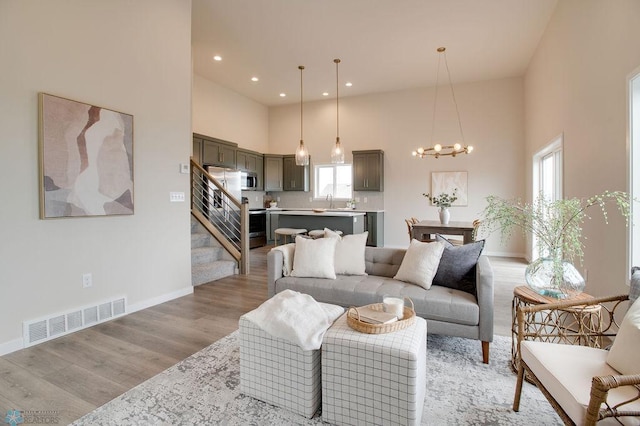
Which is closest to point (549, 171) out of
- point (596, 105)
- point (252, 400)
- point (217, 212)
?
point (596, 105)

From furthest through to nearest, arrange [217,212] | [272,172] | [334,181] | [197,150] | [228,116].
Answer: [272,172] < [334,181] < [228,116] < [197,150] < [217,212]

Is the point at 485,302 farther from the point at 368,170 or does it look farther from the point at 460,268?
the point at 368,170

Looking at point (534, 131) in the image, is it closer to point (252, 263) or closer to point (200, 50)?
point (252, 263)

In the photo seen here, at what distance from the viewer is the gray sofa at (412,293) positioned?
7.50 feet

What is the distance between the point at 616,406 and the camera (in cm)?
112

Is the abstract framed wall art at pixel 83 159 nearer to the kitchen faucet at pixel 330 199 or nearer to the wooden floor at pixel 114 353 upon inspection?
the wooden floor at pixel 114 353

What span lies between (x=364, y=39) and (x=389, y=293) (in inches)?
168

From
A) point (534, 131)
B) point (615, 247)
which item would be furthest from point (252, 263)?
point (534, 131)

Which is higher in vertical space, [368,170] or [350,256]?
[368,170]

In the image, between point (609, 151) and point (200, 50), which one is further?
point (200, 50)

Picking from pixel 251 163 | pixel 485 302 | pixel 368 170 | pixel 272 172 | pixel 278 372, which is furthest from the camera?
pixel 272 172

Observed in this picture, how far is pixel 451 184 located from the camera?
7059 millimetres

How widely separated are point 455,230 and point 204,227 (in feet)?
13.3

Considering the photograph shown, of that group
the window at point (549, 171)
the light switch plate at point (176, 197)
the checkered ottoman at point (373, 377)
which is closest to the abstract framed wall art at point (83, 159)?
the light switch plate at point (176, 197)
